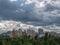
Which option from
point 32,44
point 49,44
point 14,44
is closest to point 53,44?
point 49,44

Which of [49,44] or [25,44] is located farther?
[49,44]

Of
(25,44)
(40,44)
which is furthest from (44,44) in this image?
(25,44)

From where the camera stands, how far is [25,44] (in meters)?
120

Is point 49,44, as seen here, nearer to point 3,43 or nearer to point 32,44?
point 32,44

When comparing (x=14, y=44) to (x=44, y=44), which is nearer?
(x=14, y=44)

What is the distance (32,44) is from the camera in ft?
410

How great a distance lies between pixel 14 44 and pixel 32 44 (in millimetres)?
9124

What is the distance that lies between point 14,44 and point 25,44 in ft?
14.1

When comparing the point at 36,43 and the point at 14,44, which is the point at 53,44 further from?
the point at 14,44

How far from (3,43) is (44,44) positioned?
Result: 62.4ft

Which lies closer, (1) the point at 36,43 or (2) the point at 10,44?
(2) the point at 10,44

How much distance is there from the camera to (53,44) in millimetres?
130750

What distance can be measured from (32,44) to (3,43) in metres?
13.1

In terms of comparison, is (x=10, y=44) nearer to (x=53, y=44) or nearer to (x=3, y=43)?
(x=3, y=43)
